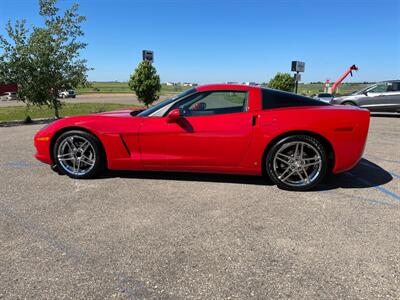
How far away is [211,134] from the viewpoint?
3910mm

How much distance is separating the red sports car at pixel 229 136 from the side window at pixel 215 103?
0.04 feet

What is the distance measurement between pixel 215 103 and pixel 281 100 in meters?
0.86

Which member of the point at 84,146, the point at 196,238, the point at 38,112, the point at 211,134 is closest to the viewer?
the point at 196,238

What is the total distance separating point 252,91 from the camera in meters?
4.02

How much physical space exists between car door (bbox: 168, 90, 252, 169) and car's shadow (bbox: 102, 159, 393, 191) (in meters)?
0.40

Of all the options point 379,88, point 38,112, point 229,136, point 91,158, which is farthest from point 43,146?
point 38,112

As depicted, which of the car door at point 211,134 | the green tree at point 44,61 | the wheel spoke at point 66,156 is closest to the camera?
the car door at point 211,134

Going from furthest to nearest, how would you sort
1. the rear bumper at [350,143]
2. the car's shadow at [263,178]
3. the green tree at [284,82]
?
the green tree at [284,82] < the car's shadow at [263,178] < the rear bumper at [350,143]

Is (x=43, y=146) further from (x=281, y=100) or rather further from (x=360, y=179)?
(x=360, y=179)

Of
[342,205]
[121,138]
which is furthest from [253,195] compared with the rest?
[121,138]

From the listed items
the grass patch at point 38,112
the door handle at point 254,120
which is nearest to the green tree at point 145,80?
the grass patch at point 38,112

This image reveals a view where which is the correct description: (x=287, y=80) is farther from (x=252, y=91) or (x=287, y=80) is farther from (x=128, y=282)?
(x=128, y=282)

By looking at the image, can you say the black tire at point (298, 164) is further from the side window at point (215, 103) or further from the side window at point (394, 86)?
the side window at point (394, 86)

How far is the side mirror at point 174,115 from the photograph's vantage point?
386cm
